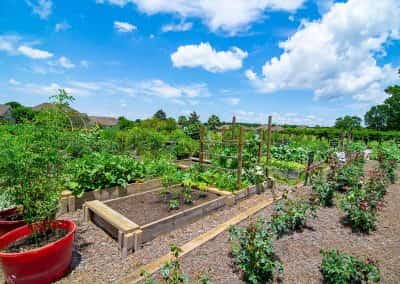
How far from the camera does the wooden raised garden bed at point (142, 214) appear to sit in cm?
261

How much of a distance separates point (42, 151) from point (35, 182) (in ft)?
1.03

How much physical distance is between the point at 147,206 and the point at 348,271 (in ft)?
9.18

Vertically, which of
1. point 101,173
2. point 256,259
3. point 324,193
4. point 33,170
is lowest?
point 256,259

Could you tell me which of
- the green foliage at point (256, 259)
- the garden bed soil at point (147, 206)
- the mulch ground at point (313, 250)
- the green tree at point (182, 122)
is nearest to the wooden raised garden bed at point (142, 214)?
the garden bed soil at point (147, 206)

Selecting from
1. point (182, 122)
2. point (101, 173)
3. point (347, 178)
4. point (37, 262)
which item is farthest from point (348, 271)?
point (182, 122)

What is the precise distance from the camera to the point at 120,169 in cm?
427

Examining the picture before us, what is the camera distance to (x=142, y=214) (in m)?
3.27

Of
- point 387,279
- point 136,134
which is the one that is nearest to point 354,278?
point 387,279

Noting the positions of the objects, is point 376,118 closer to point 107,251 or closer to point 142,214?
point 142,214

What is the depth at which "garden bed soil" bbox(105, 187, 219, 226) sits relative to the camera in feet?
10.5

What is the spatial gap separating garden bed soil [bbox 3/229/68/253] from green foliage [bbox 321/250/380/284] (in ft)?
8.99

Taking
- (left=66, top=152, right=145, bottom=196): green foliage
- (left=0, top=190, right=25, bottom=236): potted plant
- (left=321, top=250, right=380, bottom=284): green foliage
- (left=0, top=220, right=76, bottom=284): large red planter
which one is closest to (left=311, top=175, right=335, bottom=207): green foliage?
(left=321, top=250, right=380, bottom=284): green foliage

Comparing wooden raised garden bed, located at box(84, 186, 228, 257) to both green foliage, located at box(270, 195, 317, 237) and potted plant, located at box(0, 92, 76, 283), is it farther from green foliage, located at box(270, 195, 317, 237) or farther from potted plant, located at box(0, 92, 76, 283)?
green foliage, located at box(270, 195, 317, 237)

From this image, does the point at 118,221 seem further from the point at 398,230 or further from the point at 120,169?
the point at 398,230
